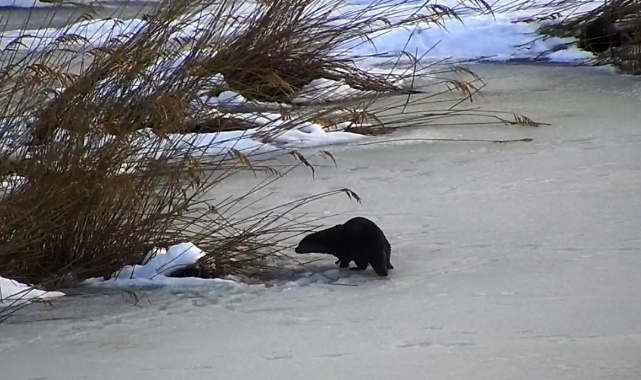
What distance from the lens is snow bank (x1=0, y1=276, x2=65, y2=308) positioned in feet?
10.3

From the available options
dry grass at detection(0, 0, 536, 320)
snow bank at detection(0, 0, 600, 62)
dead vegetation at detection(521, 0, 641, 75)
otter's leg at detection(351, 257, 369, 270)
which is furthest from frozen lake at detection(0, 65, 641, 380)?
snow bank at detection(0, 0, 600, 62)

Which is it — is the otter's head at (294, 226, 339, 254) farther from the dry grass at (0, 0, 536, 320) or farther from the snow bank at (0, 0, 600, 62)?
the snow bank at (0, 0, 600, 62)

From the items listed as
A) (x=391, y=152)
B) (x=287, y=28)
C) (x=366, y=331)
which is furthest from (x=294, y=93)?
(x=366, y=331)

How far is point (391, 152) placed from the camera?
5.07 metres

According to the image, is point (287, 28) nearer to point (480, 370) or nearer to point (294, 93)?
point (294, 93)

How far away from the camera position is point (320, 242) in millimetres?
3496

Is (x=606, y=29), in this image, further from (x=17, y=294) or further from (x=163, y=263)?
(x=17, y=294)

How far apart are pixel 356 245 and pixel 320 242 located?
0.49 feet

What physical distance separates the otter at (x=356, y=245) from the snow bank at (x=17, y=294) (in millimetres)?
771

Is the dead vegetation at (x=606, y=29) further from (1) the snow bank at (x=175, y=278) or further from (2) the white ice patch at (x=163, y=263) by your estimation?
(2) the white ice patch at (x=163, y=263)

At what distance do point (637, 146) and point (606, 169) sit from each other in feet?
1.35

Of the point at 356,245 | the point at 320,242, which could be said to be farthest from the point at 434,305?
the point at 320,242

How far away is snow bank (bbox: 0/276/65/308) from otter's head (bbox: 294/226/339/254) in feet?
2.43

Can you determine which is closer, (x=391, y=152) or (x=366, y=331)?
(x=366, y=331)
